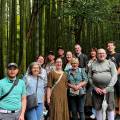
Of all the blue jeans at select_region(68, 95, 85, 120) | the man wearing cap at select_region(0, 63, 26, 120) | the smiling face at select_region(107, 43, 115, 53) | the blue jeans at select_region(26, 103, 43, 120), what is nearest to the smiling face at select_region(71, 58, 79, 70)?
the blue jeans at select_region(68, 95, 85, 120)

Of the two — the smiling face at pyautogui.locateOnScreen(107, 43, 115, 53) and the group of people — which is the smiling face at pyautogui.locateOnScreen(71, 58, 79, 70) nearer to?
the group of people

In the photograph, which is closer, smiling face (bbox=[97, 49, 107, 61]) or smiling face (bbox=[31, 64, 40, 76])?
smiling face (bbox=[31, 64, 40, 76])

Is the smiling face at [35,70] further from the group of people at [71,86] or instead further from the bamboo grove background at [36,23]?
the bamboo grove background at [36,23]

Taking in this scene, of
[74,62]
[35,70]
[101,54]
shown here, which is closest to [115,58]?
[101,54]

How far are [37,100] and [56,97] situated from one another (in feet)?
2.06

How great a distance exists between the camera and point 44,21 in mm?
11766

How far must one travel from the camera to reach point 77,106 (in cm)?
754

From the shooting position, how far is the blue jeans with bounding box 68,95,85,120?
743cm

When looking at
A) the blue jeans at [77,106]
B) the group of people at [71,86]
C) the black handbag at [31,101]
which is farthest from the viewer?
the blue jeans at [77,106]

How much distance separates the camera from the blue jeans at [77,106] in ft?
24.4

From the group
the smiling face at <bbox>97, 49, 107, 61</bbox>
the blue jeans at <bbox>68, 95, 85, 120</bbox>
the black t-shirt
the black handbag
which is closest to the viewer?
the black handbag

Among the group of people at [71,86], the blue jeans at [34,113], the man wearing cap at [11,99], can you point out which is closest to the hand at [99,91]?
the group of people at [71,86]

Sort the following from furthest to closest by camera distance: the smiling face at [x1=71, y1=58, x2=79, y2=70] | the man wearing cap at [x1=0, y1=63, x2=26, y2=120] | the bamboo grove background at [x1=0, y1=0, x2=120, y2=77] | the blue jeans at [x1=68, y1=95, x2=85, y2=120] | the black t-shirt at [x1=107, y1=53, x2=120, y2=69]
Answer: the bamboo grove background at [x1=0, y1=0, x2=120, y2=77] → the black t-shirt at [x1=107, y1=53, x2=120, y2=69] → the blue jeans at [x1=68, y1=95, x2=85, y2=120] → the smiling face at [x1=71, y1=58, x2=79, y2=70] → the man wearing cap at [x1=0, y1=63, x2=26, y2=120]

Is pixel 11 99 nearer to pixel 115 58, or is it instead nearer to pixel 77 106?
pixel 77 106
